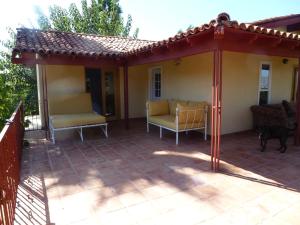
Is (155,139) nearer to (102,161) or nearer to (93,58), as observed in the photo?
(102,161)

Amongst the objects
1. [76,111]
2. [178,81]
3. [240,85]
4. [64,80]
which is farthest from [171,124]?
[64,80]

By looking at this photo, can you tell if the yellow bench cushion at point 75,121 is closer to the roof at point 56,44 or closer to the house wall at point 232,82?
the roof at point 56,44

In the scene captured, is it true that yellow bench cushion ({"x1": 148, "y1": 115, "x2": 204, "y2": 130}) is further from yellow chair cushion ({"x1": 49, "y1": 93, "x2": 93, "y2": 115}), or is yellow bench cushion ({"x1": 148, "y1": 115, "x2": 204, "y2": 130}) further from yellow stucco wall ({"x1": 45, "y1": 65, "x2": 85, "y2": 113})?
yellow stucco wall ({"x1": 45, "y1": 65, "x2": 85, "y2": 113})

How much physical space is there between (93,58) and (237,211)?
5669 mm

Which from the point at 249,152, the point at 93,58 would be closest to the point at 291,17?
the point at 249,152

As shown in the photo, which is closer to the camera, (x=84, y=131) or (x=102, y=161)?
(x=102, y=161)

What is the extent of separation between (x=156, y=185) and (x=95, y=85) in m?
6.48

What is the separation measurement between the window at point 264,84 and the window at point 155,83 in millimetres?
3789

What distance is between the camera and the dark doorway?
9.02 meters

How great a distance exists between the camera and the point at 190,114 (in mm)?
6039

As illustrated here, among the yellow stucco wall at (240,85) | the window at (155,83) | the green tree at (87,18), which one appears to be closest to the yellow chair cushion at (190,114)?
the yellow stucco wall at (240,85)

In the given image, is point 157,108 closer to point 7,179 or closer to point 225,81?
point 225,81

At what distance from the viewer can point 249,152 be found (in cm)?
524

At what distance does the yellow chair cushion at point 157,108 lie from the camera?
730cm
